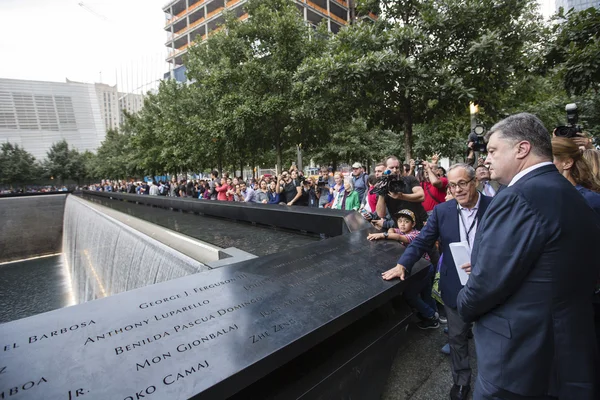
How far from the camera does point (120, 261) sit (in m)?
4.99

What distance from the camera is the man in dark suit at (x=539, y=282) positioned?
4.06ft

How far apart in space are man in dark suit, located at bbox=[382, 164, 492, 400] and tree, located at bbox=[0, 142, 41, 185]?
6174 centimetres

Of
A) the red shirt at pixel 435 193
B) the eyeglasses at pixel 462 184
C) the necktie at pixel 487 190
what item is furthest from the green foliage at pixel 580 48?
the eyeglasses at pixel 462 184

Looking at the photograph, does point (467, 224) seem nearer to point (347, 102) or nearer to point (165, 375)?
point (165, 375)

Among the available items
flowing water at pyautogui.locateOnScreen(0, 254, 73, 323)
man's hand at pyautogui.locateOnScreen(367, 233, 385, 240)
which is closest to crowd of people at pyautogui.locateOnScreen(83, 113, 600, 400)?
man's hand at pyautogui.locateOnScreen(367, 233, 385, 240)

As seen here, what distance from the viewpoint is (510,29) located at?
737 cm

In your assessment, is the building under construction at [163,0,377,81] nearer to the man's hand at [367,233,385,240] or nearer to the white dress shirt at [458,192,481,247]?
the man's hand at [367,233,385,240]

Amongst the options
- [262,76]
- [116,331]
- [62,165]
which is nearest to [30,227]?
[262,76]

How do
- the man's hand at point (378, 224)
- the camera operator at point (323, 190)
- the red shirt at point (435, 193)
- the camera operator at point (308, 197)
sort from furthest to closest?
the camera operator at point (323, 190)
the camera operator at point (308, 197)
the red shirt at point (435, 193)
the man's hand at point (378, 224)

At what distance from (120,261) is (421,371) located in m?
4.57

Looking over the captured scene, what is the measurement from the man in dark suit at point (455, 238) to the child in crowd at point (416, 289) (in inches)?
12.9

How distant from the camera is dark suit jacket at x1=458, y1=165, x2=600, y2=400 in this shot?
1.24 metres

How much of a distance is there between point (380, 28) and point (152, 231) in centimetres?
739

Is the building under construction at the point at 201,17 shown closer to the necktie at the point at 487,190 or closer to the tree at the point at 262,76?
the tree at the point at 262,76
